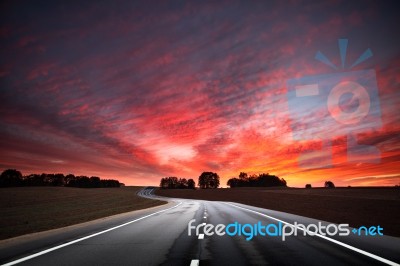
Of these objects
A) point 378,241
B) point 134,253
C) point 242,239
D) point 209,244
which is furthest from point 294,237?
point 134,253

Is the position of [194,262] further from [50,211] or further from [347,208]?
[50,211]

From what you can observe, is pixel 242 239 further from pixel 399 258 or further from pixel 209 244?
pixel 399 258

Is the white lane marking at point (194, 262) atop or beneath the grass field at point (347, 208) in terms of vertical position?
beneath

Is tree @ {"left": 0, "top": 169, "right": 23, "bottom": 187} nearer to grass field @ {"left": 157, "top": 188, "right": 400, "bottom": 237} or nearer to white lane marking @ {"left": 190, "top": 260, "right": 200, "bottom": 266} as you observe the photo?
grass field @ {"left": 157, "top": 188, "right": 400, "bottom": 237}

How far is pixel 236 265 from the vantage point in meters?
5.75

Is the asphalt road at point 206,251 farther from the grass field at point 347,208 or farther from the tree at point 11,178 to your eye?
the tree at point 11,178

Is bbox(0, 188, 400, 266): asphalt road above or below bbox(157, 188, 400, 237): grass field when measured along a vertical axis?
below

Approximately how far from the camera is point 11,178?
167375 millimetres

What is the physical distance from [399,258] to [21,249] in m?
9.83

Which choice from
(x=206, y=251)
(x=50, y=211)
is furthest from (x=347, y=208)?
(x=50, y=211)

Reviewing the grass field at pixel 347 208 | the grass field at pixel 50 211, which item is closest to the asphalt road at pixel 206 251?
the grass field at pixel 347 208

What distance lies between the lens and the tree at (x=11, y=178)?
164 meters

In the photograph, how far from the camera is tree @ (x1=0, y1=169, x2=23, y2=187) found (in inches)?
6460

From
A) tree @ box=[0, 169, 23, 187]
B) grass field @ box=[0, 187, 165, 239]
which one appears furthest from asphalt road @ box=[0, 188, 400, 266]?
tree @ box=[0, 169, 23, 187]
